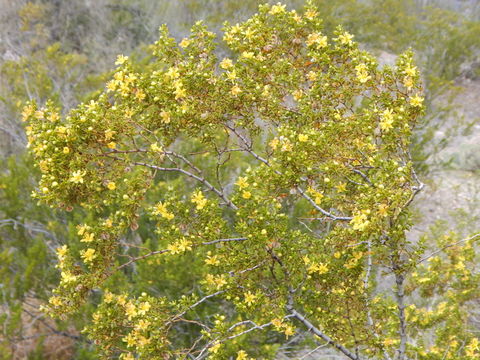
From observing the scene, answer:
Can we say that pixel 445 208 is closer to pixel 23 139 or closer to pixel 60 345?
pixel 60 345

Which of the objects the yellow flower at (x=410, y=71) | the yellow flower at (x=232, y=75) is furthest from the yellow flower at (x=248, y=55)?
the yellow flower at (x=410, y=71)

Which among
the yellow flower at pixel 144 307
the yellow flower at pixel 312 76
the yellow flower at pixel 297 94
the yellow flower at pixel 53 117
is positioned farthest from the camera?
the yellow flower at pixel 297 94

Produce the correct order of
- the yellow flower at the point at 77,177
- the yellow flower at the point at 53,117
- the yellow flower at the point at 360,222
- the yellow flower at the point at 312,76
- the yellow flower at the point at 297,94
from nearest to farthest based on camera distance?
the yellow flower at the point at 360,222 < the yellow flower at the point at 77,177 < the yellow flower at the point at 53,117 < the yellow flower at the point at 312,76 < the yellow flower at the point at 297,94

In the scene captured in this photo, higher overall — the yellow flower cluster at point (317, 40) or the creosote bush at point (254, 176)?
the yellow flower cluster at point (317, 40)

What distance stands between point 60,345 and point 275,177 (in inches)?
187

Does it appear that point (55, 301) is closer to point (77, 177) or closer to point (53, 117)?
point (77, 177)

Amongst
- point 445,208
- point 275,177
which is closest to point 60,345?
point 275,177

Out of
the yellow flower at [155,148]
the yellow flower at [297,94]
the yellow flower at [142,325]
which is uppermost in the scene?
the yellow flower at [297,94]

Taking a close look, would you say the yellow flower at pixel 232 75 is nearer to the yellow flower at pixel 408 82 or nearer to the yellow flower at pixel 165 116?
the yellow flower at pixel 165 116

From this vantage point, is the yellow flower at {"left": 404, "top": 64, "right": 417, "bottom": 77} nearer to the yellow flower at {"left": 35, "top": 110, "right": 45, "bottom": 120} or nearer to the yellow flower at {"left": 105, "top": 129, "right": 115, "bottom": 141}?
the yellow flower at {"left": 105, "top": 129, "right": 115, "bottom": 141}

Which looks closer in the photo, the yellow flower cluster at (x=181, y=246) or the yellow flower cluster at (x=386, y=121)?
the yellow flower cluster at (x=386, y=121)

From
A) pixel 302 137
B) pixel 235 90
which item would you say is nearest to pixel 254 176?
pixel 302 137

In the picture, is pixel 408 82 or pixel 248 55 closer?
pixel 408 82

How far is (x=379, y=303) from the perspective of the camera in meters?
3.29
